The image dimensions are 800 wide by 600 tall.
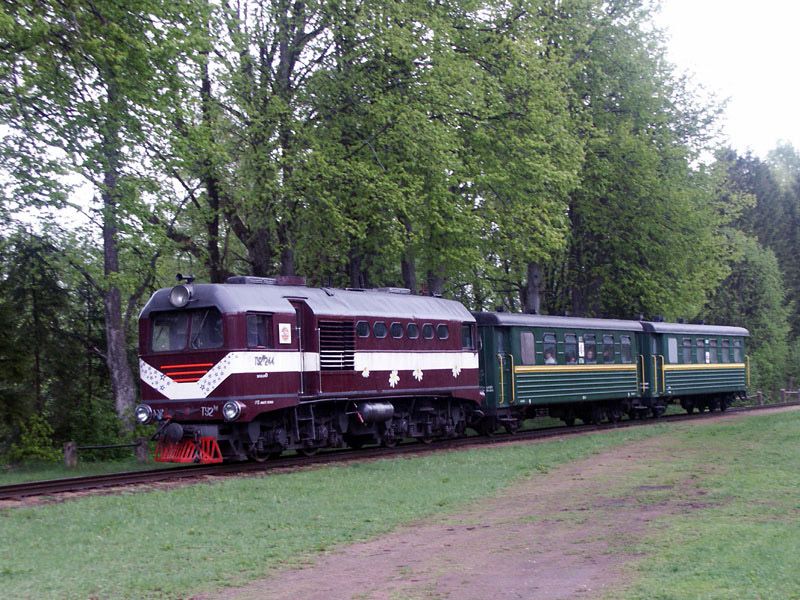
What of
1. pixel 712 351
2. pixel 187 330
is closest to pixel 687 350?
pixel 712 351

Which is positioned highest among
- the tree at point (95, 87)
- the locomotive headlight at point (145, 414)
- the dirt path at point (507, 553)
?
the tree at point (95, 87)

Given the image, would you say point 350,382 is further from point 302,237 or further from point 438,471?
point 302,237

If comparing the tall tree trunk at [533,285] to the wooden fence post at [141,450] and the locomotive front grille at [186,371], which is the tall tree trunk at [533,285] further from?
the locomotive front grille at [186,371]

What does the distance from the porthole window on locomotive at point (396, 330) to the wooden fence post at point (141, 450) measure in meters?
6.15

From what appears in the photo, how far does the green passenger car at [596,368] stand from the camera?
2723 cm

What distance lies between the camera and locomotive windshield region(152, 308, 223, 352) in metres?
18.7

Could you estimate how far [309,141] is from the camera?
26.6 meters

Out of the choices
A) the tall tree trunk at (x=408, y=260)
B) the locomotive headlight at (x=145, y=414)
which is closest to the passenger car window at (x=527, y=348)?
the tall tree trunk at (x=408, y=260)

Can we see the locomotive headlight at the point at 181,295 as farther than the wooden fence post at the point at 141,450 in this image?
No

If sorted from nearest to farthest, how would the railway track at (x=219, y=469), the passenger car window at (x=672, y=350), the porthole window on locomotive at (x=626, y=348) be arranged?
1. the railway track at (x=219, y=469)
2. the porthole window on locomotive at (x=626, y=348)
3. the passenger car window at (x=672, y=350)

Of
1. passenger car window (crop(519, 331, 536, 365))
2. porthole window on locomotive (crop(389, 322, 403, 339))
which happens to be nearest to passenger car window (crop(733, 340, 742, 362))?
passenger car window (crop(519, 331, 536, 365))

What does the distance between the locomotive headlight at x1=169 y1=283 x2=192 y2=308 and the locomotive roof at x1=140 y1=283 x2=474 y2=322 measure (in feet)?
0.33

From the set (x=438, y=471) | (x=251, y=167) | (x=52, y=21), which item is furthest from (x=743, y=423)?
(x=52, y=21)

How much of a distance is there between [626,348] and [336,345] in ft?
49.6
